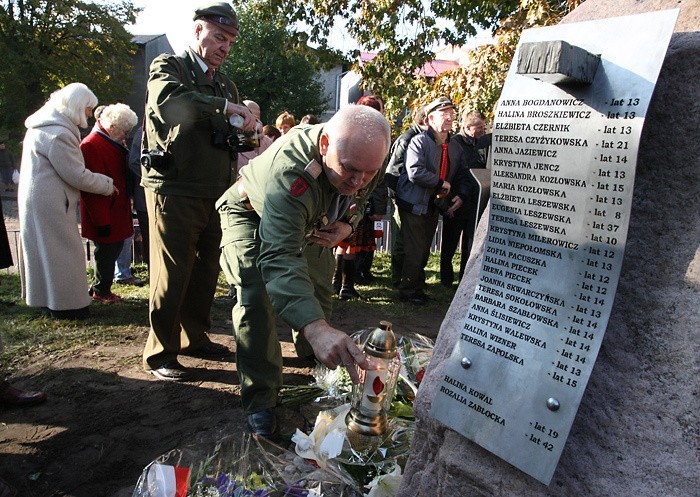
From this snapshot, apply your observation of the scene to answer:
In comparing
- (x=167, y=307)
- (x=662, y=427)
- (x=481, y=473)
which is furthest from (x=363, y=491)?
(x=167, y=307)

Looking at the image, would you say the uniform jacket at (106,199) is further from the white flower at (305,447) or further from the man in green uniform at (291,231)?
the white flower at (305,447)

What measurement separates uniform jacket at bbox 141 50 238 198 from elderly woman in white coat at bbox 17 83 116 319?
125 cm

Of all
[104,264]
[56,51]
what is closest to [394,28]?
[104,264]

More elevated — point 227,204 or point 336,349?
point 227,204

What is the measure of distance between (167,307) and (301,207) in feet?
5.56

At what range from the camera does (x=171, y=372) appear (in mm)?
3715

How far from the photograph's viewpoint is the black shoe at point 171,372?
3715mm

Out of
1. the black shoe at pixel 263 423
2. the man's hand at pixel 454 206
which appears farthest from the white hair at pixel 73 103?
the man's hand at pixel 454 206

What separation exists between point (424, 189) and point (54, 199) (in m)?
3.25

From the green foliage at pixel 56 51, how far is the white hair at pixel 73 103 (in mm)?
21561

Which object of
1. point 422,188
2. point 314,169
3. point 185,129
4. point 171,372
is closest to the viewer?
point 314,169

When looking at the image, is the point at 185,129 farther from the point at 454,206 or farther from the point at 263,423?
the point at 454,206

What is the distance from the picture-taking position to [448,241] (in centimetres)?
672

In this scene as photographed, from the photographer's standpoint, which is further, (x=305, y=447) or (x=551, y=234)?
(x=305, y=447)
